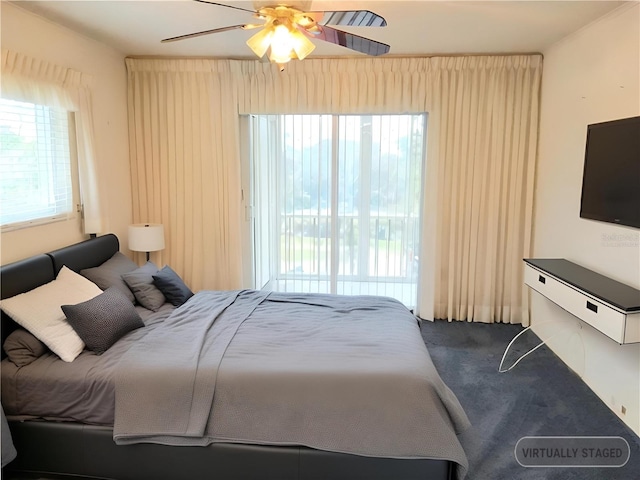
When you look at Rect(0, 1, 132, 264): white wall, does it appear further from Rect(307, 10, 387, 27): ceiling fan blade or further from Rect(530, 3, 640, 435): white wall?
Rect(530, 3, 640, 435): white wall

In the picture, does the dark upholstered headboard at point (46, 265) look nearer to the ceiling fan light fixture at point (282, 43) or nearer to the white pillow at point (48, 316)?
the white pillow at point (48, 316)

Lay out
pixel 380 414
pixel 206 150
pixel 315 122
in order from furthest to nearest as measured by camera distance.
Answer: pixel 315 122, pixel 206 150, pixel 380 414

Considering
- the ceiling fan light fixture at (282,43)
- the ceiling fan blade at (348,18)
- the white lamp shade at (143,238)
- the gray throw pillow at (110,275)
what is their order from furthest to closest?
the white lamp shade at (143,238) → the gray throw pillow at (110,275) → the ceiling fan light fixture at (282,43) → the ceiling fan blade at (348,18)

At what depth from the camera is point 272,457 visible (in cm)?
229

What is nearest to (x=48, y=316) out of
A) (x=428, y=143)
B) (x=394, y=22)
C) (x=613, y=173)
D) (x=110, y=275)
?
(x=110, y=275)

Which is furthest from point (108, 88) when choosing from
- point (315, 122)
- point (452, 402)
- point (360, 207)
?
point (452, 402)

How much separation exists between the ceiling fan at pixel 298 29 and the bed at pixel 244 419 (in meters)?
1.69

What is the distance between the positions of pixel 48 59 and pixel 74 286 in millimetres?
1682

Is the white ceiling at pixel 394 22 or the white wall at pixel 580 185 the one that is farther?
the white ceiling at pixel 394 22

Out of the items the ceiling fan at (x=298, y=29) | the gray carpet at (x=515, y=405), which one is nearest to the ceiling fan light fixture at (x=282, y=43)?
the ceiling fan at (x=298, y=29)

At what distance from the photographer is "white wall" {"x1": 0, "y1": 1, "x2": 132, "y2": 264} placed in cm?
303

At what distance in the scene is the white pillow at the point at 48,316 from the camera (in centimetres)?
258

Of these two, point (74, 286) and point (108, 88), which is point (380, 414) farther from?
point (108, 88)

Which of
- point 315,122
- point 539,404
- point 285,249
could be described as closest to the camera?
point 539,404
